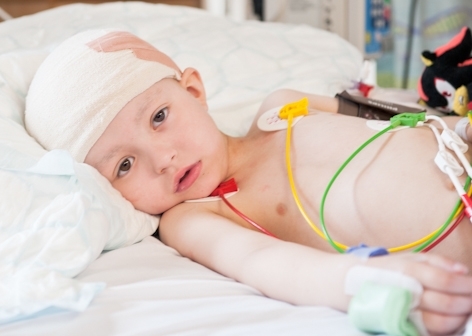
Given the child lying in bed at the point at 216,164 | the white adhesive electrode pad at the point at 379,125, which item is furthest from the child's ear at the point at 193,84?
the white adhesive electrode pad at the point at 379,125

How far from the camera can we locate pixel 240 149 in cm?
119

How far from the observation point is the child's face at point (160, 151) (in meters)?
1.00

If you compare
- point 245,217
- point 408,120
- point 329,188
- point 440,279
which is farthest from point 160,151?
point 440,279

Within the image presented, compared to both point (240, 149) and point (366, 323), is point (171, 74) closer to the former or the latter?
point (240, 149)

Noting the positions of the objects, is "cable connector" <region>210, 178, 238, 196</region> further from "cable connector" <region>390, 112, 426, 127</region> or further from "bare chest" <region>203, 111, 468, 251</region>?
"cable connector" <region>390, 112, 426, 127</region>

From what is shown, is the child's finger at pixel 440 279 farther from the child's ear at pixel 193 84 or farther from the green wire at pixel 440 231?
the child's ear at pixel 193 84

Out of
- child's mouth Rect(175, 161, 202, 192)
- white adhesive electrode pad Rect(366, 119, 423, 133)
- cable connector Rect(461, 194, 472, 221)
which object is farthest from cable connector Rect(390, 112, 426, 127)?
child's mouth Rect(175, 161, 202, 192)

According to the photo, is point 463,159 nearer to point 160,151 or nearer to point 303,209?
point 303,209

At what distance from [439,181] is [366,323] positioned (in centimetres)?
35

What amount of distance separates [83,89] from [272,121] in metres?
0.38

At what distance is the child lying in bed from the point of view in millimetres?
883

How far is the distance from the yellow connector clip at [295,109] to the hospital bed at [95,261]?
226 mm

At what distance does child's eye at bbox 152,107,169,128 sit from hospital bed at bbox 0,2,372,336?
145 mm

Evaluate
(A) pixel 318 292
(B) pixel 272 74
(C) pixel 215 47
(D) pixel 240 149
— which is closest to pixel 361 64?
(B) pixel 272 74
